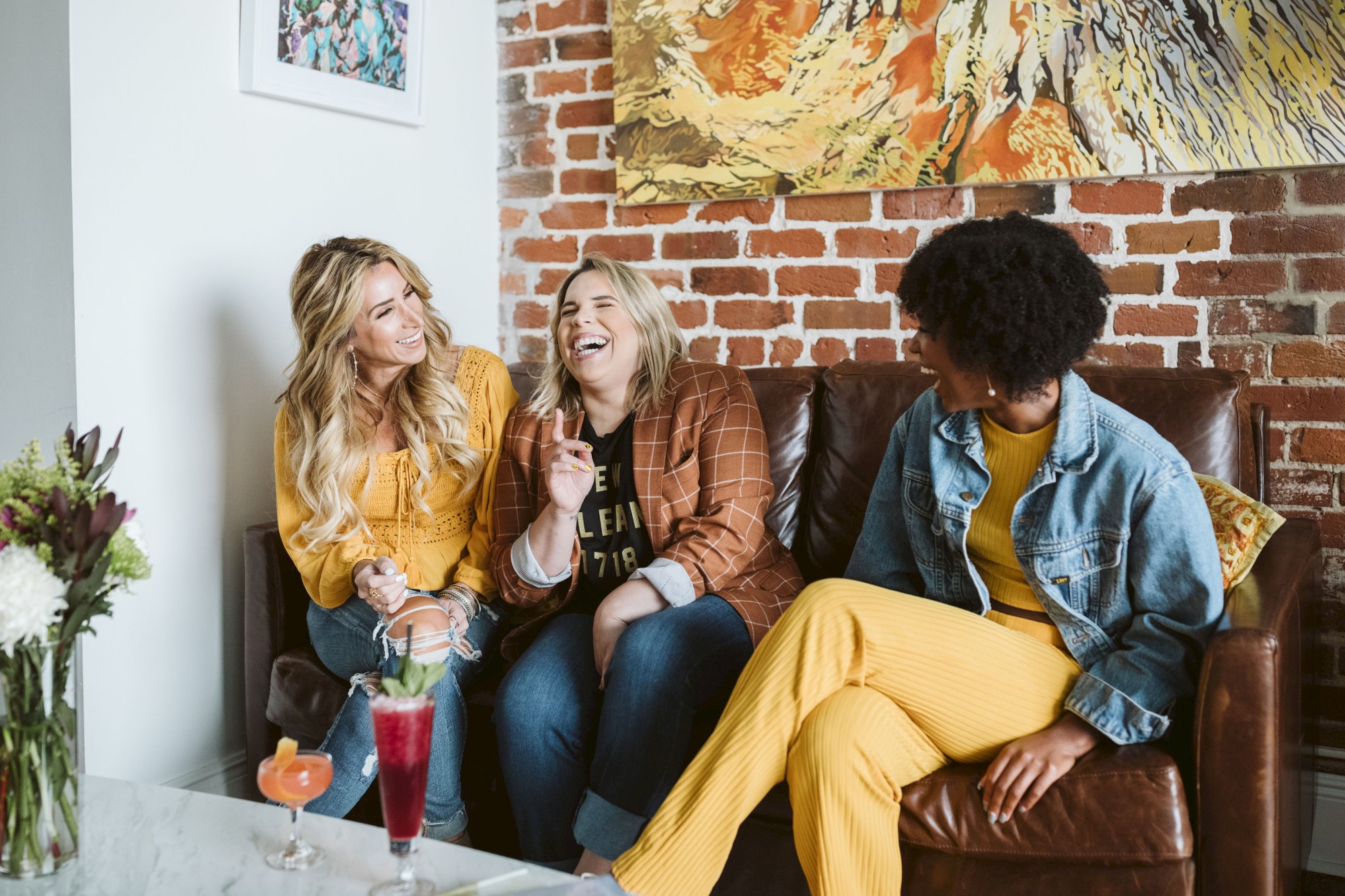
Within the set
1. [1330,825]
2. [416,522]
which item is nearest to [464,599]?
[416,522]

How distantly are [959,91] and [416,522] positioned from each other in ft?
4.86

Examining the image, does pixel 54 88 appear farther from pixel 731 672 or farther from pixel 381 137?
pixel 731 672

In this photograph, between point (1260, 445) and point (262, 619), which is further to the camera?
point (262, 619)

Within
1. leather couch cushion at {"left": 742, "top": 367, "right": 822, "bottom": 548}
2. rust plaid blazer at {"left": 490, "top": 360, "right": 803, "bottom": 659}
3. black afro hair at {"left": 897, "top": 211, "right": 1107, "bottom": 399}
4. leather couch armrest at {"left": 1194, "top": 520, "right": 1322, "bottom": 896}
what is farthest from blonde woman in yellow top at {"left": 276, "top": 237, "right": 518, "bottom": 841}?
leather couch armrest at {"left": 1194, "top": 520, "right": 1322, "bottom": 896}

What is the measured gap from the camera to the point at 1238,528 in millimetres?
1647

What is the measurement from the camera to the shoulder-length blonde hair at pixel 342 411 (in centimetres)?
201

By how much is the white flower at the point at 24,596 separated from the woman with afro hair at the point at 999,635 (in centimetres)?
75

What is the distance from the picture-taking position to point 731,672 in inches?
71.1

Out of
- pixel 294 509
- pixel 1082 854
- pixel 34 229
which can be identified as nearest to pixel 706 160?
pixel 294 509

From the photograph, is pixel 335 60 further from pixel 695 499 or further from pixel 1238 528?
pixel 1238 528

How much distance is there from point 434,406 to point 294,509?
0.33 metres

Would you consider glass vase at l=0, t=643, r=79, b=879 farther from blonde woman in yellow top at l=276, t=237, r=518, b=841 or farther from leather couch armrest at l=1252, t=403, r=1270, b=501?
leather couch armrest at l=1252, t=403, r=1270, b=501

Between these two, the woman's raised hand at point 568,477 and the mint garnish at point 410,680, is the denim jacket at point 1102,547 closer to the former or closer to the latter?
the woman's raised hand at point 568,477

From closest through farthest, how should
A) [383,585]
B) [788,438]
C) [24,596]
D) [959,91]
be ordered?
[24,596] < [383,585] < [788,438] < [959,91]
